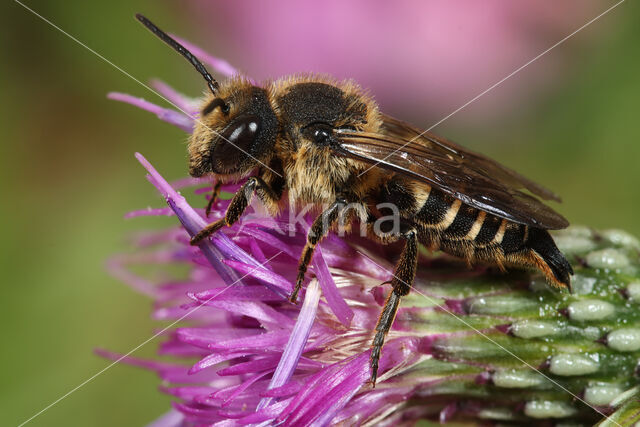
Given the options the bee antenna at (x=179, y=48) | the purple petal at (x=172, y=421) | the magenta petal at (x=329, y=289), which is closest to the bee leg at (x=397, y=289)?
the magenta petal at (x=329, y=289)

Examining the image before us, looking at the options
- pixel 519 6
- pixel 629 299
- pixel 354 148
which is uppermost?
pixel 519 6

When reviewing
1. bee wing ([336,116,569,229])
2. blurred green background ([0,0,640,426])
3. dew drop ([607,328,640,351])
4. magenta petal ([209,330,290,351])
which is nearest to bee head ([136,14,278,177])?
bee wing ([336,116,569,229])

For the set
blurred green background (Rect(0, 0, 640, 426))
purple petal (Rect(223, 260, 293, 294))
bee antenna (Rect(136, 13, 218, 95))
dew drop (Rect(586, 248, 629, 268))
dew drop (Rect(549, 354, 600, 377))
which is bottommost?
purple petal (Rect(223, 260, 293, 294))

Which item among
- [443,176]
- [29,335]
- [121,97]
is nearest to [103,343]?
[29,335]

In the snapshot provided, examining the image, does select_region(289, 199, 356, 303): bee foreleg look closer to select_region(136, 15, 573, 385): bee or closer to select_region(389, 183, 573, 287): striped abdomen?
select_region(136, 15, 573, 385): bee

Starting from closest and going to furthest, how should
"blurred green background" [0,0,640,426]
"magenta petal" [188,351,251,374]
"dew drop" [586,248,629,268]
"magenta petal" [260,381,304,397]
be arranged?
"magenta petal" [260,381,304,397] → "magenta petal" [188,351,251,374] → "dew drop" [586,248,629,268] → "blurred green background" [0,0,640,426]

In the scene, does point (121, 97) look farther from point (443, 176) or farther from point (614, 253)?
point (614, 253)
